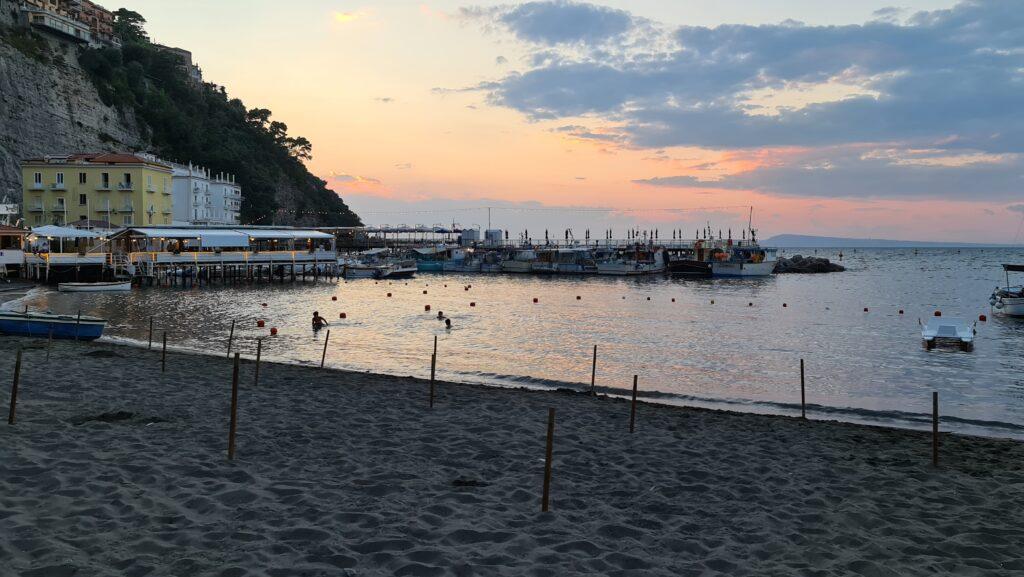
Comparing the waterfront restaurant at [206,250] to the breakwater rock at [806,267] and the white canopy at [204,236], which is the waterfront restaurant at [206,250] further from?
the breakwater rock at [806,267]

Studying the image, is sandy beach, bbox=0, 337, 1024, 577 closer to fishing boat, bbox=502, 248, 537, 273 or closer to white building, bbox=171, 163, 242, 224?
white building, bbox=171, 163, 242, 224

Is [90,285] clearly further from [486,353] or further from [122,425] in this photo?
[122,425]

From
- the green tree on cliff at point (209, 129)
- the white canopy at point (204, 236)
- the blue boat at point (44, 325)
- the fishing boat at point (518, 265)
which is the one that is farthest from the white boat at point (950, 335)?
the green tree on cliff at point (209, 129)

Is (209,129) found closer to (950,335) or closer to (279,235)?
(279,235)

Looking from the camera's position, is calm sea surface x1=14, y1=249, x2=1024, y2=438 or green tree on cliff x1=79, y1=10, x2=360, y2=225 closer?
calm sea surface x1=14, y1=249, x2=1024, y2=438

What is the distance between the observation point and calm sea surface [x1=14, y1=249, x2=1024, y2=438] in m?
23.6

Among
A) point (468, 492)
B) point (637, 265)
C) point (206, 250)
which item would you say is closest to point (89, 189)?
point (206, 250)

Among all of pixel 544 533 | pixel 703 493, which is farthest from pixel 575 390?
pixel 544 533

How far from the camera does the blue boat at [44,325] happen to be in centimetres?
2703

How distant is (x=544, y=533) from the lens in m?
9.18

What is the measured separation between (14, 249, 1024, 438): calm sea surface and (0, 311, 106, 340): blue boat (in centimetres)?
502

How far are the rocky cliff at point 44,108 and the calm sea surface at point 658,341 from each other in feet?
140

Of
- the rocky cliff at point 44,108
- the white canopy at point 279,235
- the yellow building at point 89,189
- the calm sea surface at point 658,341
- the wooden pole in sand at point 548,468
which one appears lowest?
the calm sea surface at point 658,341

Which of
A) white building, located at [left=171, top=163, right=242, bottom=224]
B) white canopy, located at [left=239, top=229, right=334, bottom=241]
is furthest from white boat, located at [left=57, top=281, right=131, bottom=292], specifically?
→ white building, located at [left=171, top=163, right=242, bottom=224]
